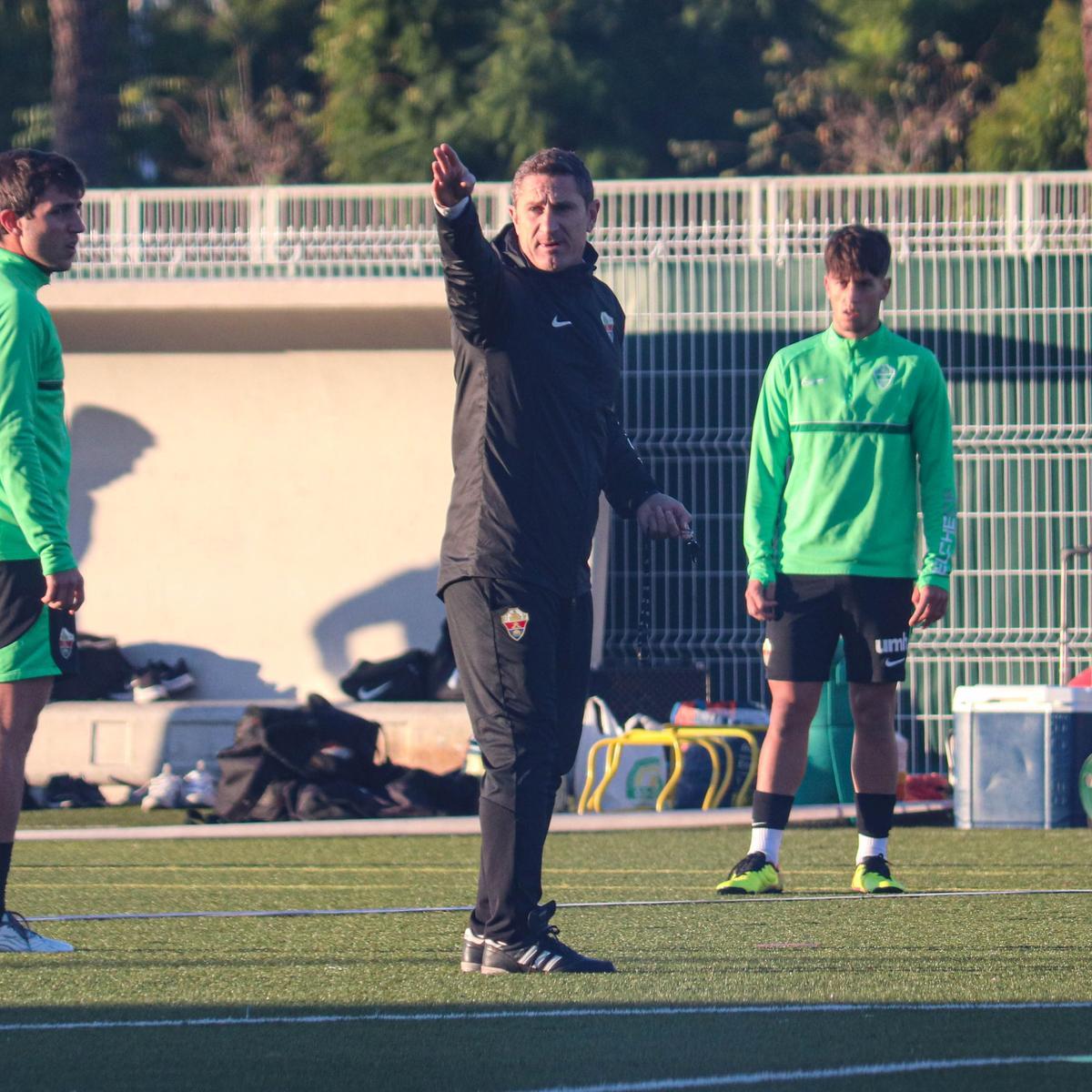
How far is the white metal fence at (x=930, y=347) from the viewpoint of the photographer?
46.1 feet

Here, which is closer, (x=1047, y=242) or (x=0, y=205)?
(x=0, y=205)

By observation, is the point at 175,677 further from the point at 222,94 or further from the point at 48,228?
the point at 222,94

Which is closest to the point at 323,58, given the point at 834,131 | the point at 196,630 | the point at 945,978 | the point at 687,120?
the point at 687,120

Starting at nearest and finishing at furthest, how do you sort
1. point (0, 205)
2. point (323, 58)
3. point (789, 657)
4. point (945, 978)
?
point (945, 978), point (0, 205), point (789, 657), point (323, 58)

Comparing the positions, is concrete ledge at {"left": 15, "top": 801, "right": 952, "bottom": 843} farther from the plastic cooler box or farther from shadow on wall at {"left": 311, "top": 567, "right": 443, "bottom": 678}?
shadow on wall at {"left": 311, "top": 567, "right": 443, "bottom": 678}

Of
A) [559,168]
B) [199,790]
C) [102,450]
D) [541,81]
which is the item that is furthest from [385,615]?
[541,81]

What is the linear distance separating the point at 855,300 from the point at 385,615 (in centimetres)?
934

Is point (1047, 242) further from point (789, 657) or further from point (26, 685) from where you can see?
point (26, 685)

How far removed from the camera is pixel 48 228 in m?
5.41

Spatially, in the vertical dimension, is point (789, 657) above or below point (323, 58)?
below

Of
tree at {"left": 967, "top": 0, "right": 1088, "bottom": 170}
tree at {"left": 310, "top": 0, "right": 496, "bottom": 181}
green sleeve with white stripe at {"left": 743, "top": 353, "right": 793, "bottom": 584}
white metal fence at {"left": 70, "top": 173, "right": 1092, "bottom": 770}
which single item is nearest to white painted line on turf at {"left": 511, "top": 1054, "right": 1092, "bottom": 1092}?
green sleeve with white stripe at {"left": 743, "top": 353, "right": 793, "bottom": 584}

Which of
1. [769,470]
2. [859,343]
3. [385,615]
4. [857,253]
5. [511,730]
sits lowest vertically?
[511,730]

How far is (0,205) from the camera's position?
5.41m

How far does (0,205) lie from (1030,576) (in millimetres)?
9932
